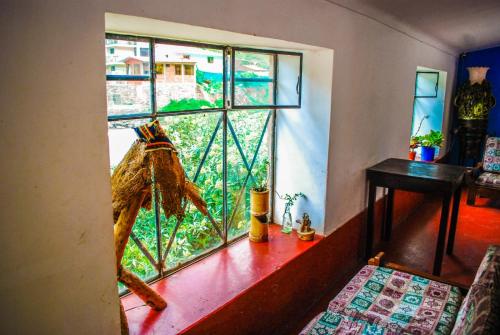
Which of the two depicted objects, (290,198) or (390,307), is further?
(290,198)

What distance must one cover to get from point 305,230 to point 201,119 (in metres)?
1.21

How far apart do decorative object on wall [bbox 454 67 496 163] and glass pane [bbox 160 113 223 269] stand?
598 centimetres

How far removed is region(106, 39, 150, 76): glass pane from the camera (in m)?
1.86

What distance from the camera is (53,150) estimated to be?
1281 millimetres

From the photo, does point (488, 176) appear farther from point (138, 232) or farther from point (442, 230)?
point (138, 232)

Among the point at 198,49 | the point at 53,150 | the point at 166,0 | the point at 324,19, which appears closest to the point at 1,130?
the point at 53,150

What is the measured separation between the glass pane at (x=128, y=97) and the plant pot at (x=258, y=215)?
43.9 inches

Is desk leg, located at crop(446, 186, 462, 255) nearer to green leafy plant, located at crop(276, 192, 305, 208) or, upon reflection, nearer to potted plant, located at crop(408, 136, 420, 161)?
potted plant, located at crop(408, 136, 420, 161)

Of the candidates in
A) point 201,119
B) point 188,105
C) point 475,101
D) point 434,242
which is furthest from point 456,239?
point 188,105

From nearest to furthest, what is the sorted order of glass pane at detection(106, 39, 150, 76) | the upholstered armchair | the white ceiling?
glass pane at detection(106, 39, 150, 76)
the white ceiling
the upholstered armchair

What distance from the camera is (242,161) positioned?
288 cm

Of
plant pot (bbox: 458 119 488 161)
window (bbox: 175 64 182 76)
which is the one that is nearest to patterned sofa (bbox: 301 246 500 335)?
window (bbox: 175 64 182 76)

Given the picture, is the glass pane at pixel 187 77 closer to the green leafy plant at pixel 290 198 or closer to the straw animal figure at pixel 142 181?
the straw animal figure at pixel 142 181

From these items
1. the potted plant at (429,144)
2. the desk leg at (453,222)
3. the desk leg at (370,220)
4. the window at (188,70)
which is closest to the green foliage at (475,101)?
the potted plant at (429,144)
